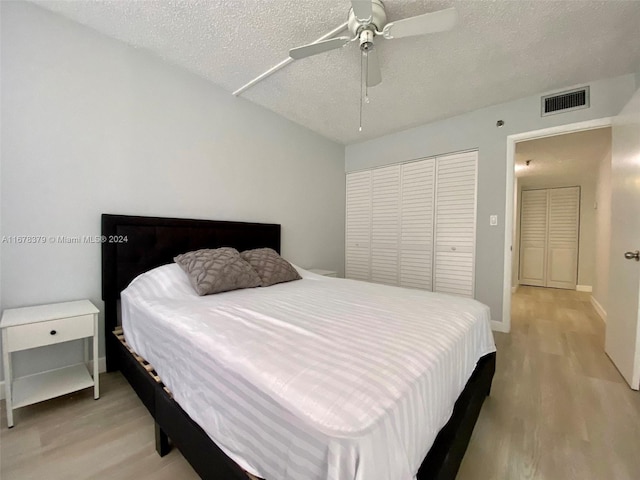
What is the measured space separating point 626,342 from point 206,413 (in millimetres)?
2788

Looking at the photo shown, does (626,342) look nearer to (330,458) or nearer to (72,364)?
(330,458)

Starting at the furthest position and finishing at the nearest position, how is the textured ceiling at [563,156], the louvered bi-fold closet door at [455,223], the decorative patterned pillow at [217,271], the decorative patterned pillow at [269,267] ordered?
the textured ceiling at [563,156], the louvered bi-fold closet door at [455,223], the decorative patterned pillow at [269,267], the decorative patterned pillow at [217,271]

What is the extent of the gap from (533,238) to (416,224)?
3.94m

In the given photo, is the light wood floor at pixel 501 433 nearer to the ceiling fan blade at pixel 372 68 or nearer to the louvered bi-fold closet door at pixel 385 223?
the louvered bi-fold closet door at pixel 385 223

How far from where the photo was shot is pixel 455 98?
106 inches

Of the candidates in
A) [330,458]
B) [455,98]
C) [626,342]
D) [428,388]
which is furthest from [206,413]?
[455,98]

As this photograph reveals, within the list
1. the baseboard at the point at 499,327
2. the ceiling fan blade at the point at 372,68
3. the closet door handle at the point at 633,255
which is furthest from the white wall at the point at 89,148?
the closet door handle at the point at 633,255

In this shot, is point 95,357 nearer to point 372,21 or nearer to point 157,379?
point 157,379

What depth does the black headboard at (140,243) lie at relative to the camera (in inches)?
76.6

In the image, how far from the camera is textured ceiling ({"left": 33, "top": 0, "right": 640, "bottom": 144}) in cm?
164

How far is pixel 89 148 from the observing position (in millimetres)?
1886

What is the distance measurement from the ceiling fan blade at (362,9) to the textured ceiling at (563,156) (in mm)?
2494

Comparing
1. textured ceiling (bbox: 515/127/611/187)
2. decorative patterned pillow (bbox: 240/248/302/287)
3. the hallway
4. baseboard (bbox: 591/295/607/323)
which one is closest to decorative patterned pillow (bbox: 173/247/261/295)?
decorative patterned pillow (bbox: 240/248/302/287)

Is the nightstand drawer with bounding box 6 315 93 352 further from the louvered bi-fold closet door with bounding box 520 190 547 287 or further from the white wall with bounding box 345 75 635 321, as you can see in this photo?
the louvered bi-fold closet door with bounding box 520 190 547 287
